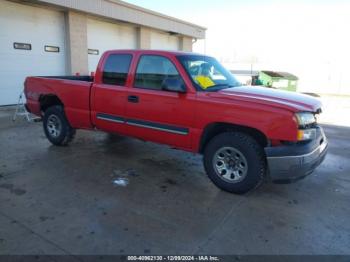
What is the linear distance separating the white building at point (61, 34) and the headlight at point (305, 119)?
10.5 metres

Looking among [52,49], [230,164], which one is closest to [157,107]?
[230,164]

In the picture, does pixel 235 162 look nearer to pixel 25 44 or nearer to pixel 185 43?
pixel 25 44

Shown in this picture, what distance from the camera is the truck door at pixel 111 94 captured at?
4.96 meters

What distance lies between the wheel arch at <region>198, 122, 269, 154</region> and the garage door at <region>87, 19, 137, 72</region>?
36.4 ft

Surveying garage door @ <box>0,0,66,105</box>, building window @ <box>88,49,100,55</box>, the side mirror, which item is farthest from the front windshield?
building window @ <box>88,49,100,55</box>

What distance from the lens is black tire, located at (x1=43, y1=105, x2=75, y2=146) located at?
592cm

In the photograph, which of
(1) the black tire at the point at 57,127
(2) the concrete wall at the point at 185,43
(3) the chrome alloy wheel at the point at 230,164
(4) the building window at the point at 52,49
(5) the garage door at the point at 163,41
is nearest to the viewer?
(3) the chrome alloy wheel at the point at 230,164

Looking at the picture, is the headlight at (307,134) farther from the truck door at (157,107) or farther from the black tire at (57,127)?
the black tire at (57,127)

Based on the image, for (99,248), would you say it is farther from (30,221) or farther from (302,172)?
(302,172)

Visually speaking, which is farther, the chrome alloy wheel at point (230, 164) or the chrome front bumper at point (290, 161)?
the chrome alloy wheel at point (230, 164)

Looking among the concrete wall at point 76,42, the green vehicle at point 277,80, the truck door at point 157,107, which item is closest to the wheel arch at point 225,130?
the truck door at point 157,107

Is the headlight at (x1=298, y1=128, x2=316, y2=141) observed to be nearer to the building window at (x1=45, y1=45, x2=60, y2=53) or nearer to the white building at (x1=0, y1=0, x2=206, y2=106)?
the white building at (x1=0, y1=0, x2=206, y2=106)

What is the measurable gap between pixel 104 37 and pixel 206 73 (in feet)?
36.6

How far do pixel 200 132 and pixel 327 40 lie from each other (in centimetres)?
4460
